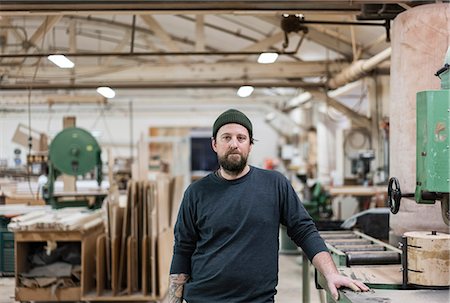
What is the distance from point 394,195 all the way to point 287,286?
3.00m

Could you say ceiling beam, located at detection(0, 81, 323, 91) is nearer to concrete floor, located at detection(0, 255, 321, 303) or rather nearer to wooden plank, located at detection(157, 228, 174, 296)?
concrete floor, located at detection(0, 255, 321, 303)

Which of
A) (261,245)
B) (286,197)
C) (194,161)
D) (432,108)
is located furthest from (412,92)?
(194,161)

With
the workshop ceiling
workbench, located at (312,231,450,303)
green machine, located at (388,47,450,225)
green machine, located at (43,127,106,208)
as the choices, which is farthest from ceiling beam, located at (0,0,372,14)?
green machine, located at (43,127,106,208)

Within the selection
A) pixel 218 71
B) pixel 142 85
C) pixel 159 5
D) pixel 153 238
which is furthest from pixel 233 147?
pixel 218 71

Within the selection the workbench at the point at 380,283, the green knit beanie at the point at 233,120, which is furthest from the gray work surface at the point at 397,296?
the green knit beanie at the point at 233,120

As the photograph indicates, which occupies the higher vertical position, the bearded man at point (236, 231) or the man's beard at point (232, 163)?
the man's beard at point (232, 163)

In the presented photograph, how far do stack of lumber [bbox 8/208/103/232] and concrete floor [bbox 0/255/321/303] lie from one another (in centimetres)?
56

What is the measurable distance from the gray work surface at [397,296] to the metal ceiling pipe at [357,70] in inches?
136

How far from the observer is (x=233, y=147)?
6.95 ft

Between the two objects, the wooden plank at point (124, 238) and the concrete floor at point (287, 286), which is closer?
the wooden plank at point (124, 238)

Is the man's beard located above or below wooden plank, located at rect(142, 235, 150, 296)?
above

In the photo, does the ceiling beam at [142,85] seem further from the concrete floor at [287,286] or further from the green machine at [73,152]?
the concrete floor at [287,286]

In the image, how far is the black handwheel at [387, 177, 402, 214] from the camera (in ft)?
7.37

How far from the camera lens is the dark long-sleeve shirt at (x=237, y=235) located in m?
2.08
